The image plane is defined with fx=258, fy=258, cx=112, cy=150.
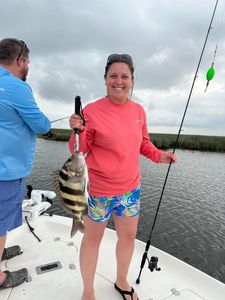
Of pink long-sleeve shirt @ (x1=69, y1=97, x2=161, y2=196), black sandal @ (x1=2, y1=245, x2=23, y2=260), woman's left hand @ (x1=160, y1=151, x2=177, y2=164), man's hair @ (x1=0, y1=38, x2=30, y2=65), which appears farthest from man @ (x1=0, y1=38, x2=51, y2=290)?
woman's left hand @ (x1=160, y1=151, x2=177, y2=164)

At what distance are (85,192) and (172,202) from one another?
10.1m

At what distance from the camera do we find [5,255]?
3.26 m

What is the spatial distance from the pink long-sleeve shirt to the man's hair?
0.79 meters

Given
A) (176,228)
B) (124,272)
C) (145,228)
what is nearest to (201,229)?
(176,228)

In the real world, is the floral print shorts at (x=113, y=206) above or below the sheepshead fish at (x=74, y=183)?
below

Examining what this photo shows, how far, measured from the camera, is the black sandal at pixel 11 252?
327 centimetres

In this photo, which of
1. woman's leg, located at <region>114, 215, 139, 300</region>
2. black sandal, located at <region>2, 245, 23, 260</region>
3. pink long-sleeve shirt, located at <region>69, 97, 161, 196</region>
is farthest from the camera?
black sandal, located at <region>2, 245, 23, 260</region>

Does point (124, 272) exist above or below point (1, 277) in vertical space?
above

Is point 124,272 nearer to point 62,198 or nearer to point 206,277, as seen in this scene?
point 206,277

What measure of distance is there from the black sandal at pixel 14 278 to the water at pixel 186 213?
Answer: 16.9 ft

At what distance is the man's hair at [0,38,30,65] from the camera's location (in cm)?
229

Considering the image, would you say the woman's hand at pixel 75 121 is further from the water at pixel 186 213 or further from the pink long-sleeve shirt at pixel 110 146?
the water at pixel 186 213

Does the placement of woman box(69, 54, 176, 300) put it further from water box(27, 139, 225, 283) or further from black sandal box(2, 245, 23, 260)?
water box(27, 139, 225, 283)

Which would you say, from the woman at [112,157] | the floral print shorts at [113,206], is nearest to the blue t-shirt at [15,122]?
the woman at [112,157]
